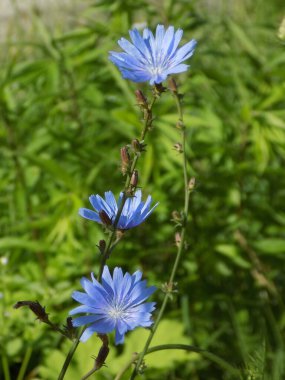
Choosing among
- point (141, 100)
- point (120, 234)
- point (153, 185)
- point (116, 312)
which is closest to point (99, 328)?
point (116, 312)

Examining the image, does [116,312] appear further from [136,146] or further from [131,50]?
[131,50]

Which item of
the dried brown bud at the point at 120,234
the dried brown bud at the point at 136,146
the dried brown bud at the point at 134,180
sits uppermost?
the dried brown bud at the point at 136,146

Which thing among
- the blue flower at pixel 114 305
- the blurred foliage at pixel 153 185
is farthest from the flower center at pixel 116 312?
the blurred foliage at pixel 153 185

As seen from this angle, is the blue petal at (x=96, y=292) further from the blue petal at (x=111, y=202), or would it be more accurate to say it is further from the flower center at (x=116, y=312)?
the blue petal at (x=111, y=202)

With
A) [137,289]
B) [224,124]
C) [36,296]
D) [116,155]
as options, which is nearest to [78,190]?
[116,155]

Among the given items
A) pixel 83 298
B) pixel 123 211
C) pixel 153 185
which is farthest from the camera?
pixel 153 185

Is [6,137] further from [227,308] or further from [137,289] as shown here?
[137,289]

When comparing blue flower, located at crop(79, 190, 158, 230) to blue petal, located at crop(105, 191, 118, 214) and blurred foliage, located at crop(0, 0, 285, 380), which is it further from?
blurred foliage, located at crop(0, 0, 285, 380)
